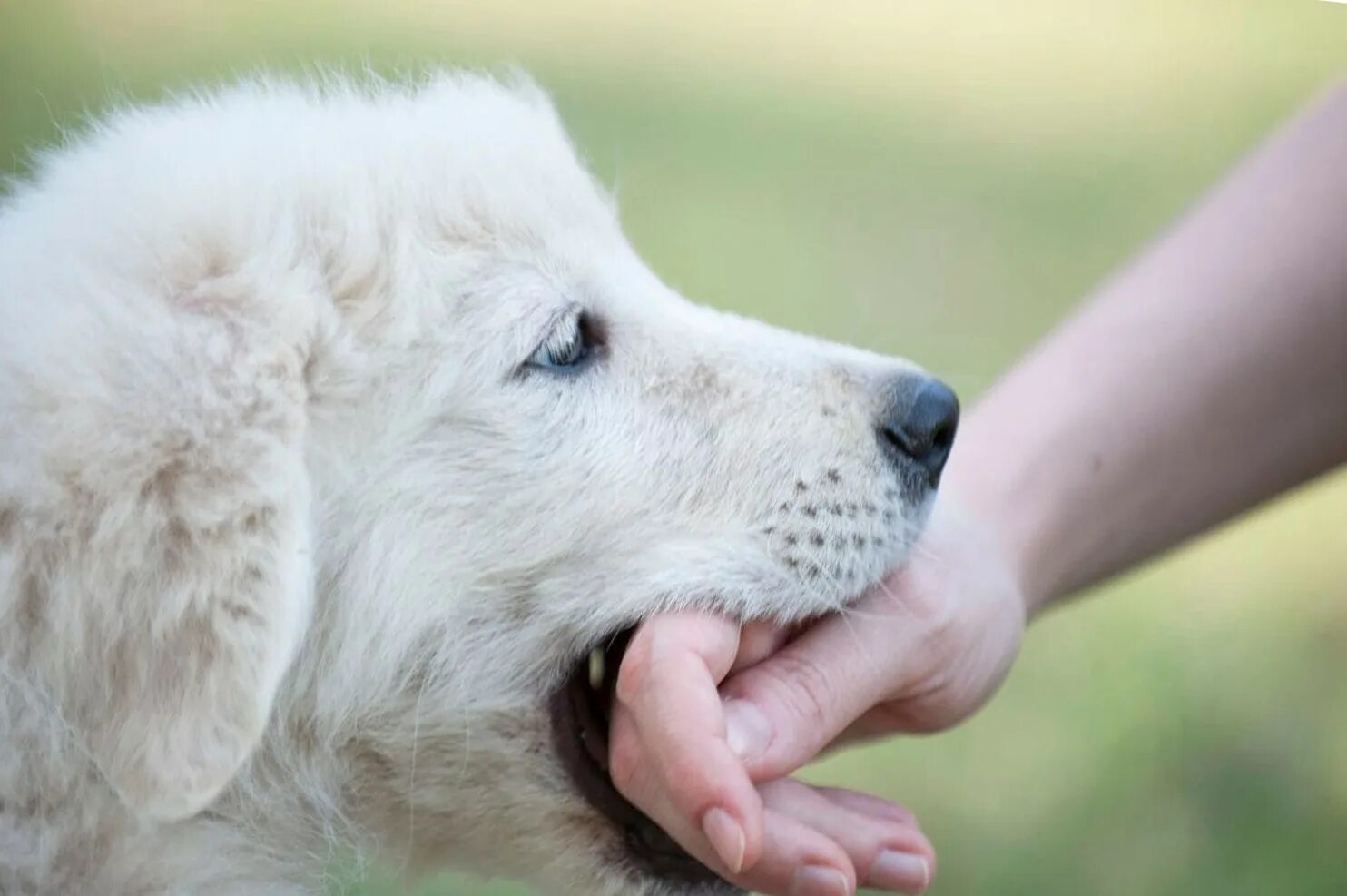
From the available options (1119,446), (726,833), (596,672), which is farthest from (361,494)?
(1119,446)

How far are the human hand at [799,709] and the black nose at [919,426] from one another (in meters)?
0.15

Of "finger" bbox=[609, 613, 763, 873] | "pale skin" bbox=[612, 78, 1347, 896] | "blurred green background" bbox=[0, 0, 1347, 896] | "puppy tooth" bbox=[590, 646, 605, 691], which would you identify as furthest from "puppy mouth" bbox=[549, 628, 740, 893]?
"blurred green background" bbox=[0, 0, 1347, 896]

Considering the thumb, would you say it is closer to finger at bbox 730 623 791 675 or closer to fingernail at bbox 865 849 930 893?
finger at bbox 730 623 791 675

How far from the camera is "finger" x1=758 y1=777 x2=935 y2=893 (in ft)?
6.88

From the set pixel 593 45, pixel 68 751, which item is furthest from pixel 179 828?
pixel 593 45

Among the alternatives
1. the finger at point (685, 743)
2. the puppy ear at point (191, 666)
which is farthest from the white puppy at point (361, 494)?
the finger at point (685, 743)

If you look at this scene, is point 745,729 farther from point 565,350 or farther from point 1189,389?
point 1189,389

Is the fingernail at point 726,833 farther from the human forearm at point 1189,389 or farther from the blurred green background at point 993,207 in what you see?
the blurred green background at point 993,207

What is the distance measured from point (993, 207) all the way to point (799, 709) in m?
6.08

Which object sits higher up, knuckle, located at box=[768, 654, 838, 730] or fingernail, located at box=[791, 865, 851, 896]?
knuckle, located at box=[768, 654, 838, 730]

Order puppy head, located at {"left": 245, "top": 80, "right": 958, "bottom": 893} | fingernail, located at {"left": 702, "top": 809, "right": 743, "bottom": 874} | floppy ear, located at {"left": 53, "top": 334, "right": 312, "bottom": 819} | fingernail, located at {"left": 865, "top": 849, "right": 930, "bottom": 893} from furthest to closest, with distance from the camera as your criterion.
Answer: puppy head, located at {"left": 245, "top": 80, "right": 958, "bottom": 893}
fingernail, located at {"left": 865, "top": 849, "right": 930, "bottom": 893}
floppy ear, located at {"left": 53, "top": 334, "right": 312, "bottom": 819}
fingernail, located at {"left": 702, "top": 809, "right": 743, "bottom": 874}

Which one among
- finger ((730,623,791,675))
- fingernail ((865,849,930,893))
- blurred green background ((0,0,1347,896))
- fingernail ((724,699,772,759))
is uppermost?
fingernail ((724,699,772,759))

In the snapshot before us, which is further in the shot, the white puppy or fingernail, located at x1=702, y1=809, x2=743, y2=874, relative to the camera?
the white puppy

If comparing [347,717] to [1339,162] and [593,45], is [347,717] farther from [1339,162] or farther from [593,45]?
[593,45]
